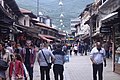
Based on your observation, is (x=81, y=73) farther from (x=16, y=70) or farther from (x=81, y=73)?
(x=16, y=70)

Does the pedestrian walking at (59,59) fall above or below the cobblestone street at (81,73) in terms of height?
above

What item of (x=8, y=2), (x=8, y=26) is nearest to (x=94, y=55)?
(x=8, y=26)

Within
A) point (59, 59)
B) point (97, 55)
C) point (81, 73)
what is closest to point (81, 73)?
point (81, 73)

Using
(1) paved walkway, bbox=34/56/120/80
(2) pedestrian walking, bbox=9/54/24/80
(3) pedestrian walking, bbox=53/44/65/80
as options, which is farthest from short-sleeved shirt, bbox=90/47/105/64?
(2) pedestrian walking, bbox=9/54/24/80

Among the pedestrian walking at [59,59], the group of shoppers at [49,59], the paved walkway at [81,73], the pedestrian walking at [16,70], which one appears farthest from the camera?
the paved walkway at [81,73]

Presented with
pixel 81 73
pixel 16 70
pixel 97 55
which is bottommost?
pixel 81 73

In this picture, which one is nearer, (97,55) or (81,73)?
(97,55)

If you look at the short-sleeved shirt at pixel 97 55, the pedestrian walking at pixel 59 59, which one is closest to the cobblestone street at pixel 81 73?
the short-sleeved shirt at pixel 97 55

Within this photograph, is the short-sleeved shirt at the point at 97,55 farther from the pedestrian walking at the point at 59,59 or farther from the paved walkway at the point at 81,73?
the paved walkway at the point at 81,73

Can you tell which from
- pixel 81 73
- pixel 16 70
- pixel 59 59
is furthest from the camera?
pixel 81 73

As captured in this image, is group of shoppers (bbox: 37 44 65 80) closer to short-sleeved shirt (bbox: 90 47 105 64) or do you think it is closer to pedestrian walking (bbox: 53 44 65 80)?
pedestrian walking (bbox: 53 44 65 80)

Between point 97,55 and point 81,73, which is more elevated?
point 97,55

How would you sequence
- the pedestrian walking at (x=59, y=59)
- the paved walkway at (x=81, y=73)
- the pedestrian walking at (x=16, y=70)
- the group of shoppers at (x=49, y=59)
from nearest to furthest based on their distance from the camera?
the pedestrian walking at (x=16, y=70), the group of shoppers at (x=49, y=59), the pedestrian walking at (x=59, y=59), the paved walkway at (x=81, y=73)

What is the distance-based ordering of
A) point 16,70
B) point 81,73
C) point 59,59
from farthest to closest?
1. point 81,73
2. point 59,59
3. point 16,70
